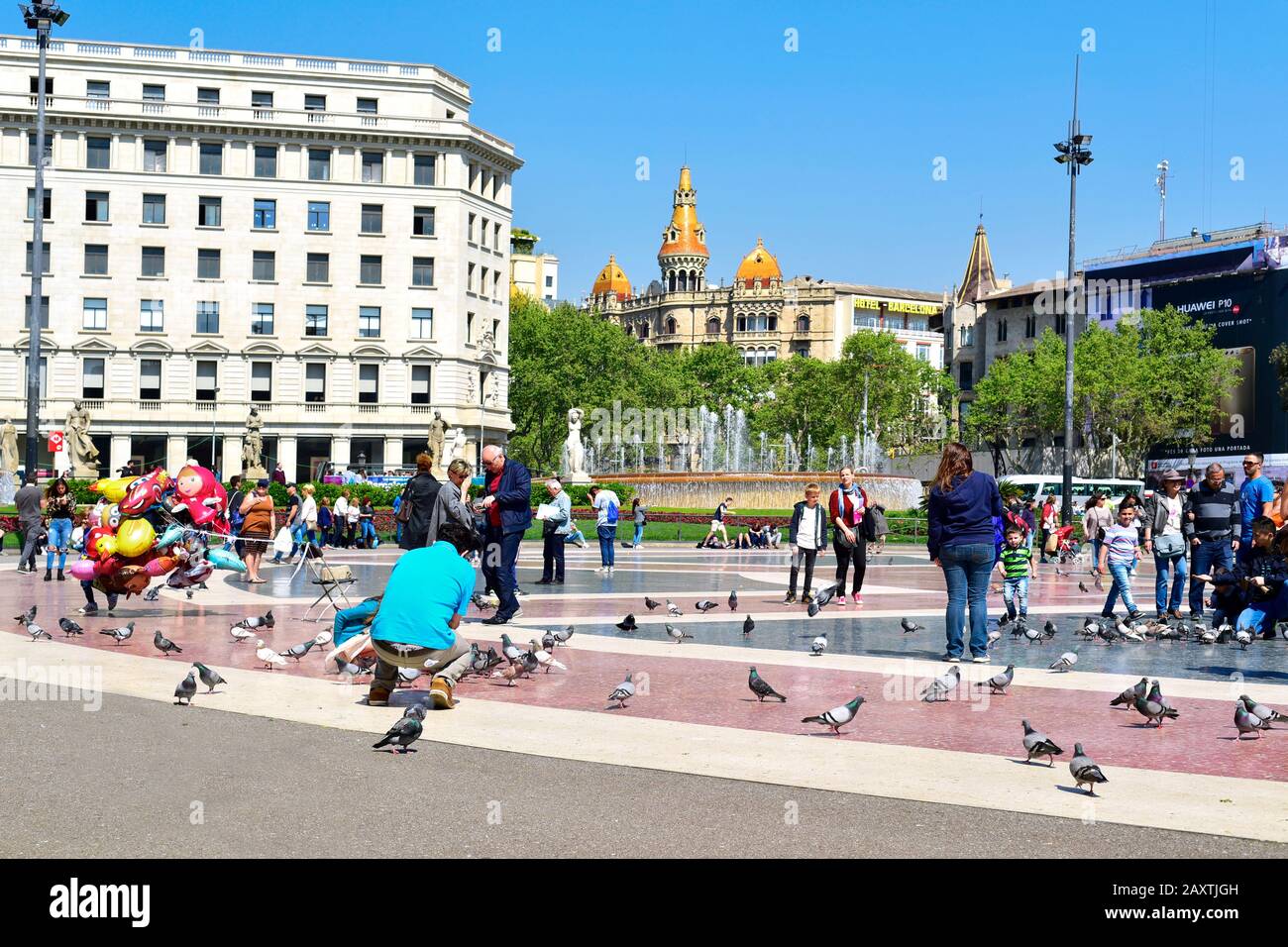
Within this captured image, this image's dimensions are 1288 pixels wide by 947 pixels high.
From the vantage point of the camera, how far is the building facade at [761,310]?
5782 inches

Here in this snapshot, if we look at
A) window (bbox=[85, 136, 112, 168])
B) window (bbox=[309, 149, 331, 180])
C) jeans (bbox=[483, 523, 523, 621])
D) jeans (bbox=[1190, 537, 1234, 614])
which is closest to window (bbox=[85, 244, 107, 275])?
window (bbox=[85, 136, 112, 168])

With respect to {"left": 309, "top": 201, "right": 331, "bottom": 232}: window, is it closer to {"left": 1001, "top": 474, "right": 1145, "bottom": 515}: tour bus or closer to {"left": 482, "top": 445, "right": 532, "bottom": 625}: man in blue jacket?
{"left": 1001, "top": 474, "right": 1145, "bottom": 515}: tour bus

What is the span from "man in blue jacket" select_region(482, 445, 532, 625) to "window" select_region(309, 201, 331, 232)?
2116 inches

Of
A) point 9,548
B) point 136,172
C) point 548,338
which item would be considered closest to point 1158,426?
point 548,338

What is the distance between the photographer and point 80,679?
11156mm

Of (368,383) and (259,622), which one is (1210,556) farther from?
(368,383)

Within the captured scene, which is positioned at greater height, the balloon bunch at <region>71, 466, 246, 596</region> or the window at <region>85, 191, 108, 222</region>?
the window at <region>85, 191, 108, 222</region>

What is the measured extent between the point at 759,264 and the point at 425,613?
6259 inches

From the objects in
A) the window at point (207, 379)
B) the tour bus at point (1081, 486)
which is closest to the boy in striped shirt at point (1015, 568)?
the tour bus at point (1081, 486)

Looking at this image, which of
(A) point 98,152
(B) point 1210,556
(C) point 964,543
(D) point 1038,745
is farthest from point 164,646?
(A) point 98,152

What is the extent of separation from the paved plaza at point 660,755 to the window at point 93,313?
55079 millimetres

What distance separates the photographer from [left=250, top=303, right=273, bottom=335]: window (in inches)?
2608

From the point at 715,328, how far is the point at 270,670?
14561 centimetres

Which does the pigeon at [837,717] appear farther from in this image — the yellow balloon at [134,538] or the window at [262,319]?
the window at [262,319]
